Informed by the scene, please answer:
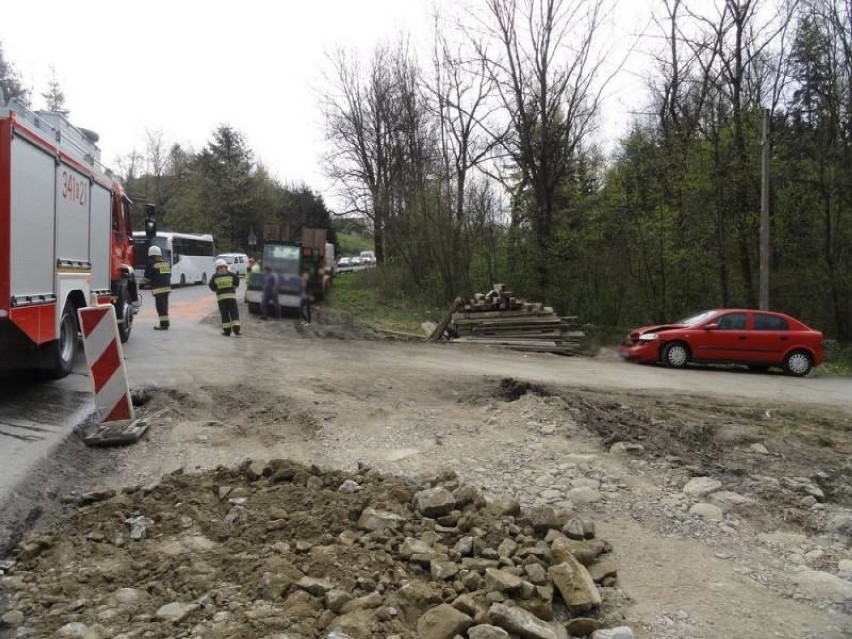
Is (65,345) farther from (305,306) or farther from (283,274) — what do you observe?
(283,274)

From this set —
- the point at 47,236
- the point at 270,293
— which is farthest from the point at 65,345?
the point at 270,293

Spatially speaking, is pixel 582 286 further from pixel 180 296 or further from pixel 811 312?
pixel 180 296

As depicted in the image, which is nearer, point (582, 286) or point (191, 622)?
point (191, 622)

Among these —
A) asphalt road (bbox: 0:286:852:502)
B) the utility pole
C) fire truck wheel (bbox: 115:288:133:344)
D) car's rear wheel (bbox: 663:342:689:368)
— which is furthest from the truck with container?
the utility pole

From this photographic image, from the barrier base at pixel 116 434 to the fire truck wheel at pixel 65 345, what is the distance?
2.28m

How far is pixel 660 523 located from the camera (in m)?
4.94

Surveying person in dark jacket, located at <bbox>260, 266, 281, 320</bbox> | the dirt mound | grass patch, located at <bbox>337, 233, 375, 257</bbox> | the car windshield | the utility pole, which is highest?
grass patch, located at <bbox>337, 233, 375, 257</bbox>

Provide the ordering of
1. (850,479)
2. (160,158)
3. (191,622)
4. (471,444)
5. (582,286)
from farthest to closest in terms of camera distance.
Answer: (160,158) < (582,286) < (471,444) < (850,479) < (191,622)

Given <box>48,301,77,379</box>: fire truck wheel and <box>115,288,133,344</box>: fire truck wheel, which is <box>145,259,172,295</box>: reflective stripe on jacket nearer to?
<box>115,288,133,344</box>: fire truck wheel

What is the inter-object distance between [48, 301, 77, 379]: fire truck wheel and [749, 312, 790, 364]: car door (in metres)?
14.4

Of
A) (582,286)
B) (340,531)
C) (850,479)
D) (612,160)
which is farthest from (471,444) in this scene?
(612,160)

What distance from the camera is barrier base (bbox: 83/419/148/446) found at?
634cm

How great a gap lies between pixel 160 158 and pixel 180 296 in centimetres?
4191

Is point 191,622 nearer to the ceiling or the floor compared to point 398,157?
nearer to the floor
